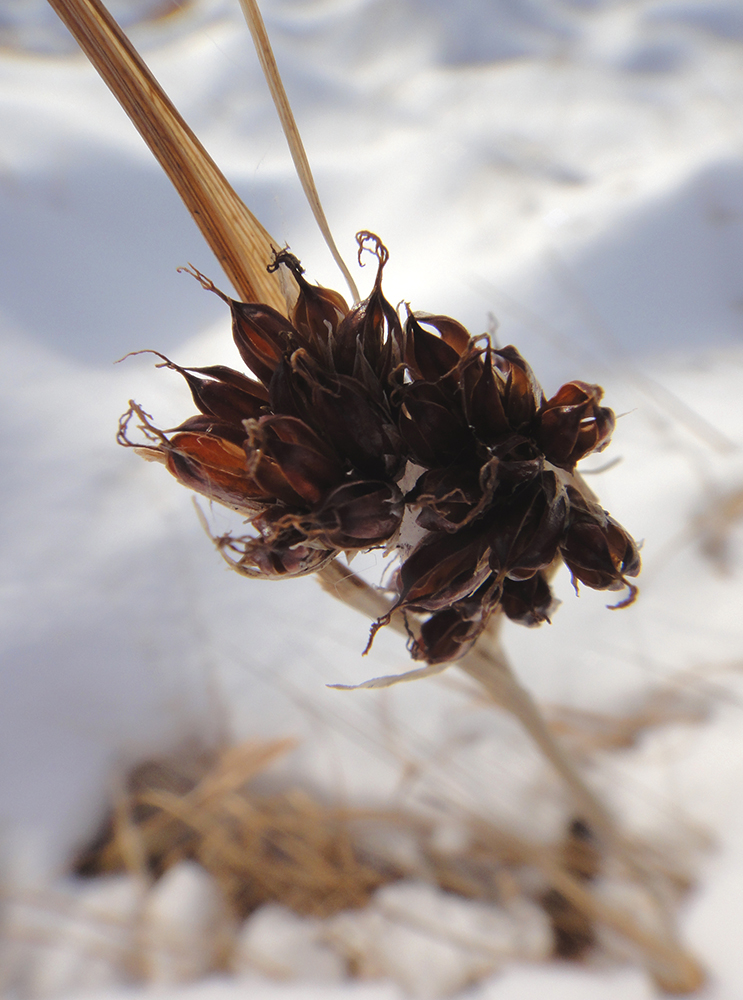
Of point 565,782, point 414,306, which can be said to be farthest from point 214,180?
point 414,306

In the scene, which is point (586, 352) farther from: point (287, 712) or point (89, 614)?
point (89, 614)

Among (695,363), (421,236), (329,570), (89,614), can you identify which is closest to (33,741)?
(89,614)

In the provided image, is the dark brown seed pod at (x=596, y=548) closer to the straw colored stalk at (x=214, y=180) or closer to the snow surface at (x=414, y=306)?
the straw colored stalk at (x=214, y=180)

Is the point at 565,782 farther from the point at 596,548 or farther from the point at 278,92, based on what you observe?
the point at 278,92

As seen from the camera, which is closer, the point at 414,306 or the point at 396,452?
the point at 396,452

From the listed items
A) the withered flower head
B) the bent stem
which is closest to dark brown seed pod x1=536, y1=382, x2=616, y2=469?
the withered flower head
